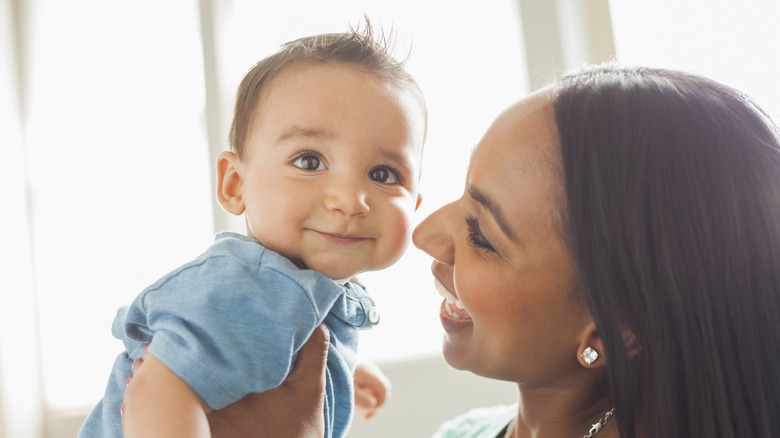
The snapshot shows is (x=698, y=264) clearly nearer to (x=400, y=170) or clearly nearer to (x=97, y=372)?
(x=400, y=170)

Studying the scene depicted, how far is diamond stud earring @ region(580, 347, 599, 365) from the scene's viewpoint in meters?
1.11

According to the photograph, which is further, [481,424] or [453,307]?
[481,424]

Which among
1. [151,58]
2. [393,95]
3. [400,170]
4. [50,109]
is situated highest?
[151,58]

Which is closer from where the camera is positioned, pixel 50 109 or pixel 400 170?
pixel 400 170

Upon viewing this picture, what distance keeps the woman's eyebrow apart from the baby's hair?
0.29 m

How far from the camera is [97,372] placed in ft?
8.13

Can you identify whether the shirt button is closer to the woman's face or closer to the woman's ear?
the woman's face

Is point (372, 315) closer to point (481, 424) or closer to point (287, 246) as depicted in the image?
point (287, 246)

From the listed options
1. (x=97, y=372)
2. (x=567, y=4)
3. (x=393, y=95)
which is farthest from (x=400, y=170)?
(x=97, y=372)

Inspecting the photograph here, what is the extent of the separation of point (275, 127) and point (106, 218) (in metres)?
1.58

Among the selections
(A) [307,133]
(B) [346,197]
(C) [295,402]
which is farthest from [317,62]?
(C) [295,402]

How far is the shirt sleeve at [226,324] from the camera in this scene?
942 mm

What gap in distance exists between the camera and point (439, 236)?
1228 millimetres

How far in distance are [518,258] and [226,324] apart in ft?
1.63
